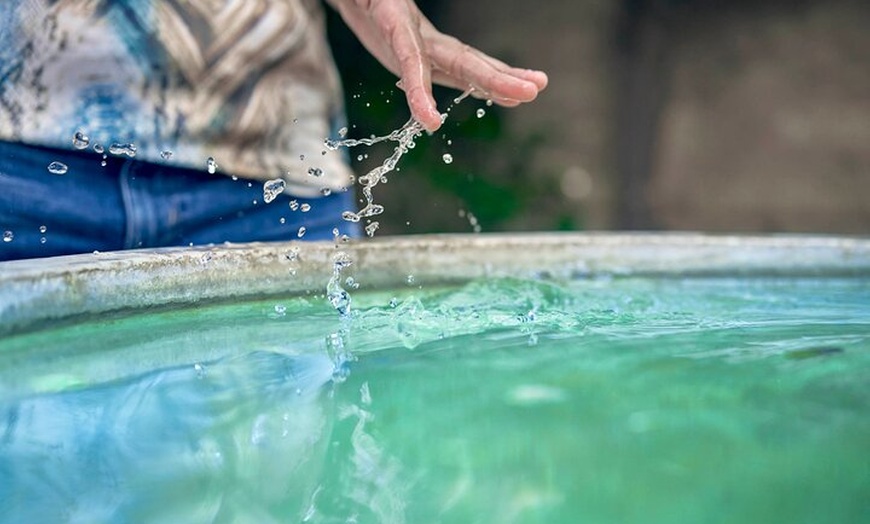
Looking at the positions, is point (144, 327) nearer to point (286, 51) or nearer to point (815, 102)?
point (286, 51)

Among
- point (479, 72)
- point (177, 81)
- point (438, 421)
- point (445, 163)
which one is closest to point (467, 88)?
point (479, 72)

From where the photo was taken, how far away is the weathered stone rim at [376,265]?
109 cm

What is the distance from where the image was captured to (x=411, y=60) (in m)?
1.51

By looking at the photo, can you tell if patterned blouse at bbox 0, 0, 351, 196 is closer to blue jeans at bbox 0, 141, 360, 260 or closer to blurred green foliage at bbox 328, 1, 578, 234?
blue jeans at bbox 0, 141, 360, 260

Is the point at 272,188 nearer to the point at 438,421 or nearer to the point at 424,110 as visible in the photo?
the point at 424,110

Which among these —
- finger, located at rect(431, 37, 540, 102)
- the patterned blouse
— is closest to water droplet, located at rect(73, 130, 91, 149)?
the patterned blouse

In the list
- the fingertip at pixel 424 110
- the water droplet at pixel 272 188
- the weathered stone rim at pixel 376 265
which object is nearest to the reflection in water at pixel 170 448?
the weathered stone rim at pixel 376 265

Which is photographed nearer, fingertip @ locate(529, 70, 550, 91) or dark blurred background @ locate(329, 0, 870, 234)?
fingertip @ locate(529, 70, 550, 91)

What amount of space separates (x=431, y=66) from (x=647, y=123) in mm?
3607

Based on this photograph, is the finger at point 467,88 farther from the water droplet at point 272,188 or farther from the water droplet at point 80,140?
the water droplet at point 80,140

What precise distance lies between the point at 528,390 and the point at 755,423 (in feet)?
0.57

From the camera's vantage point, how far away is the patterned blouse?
1.49m

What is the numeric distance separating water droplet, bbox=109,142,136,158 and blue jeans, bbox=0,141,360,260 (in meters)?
0.03

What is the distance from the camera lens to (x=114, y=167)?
5.11 ft
